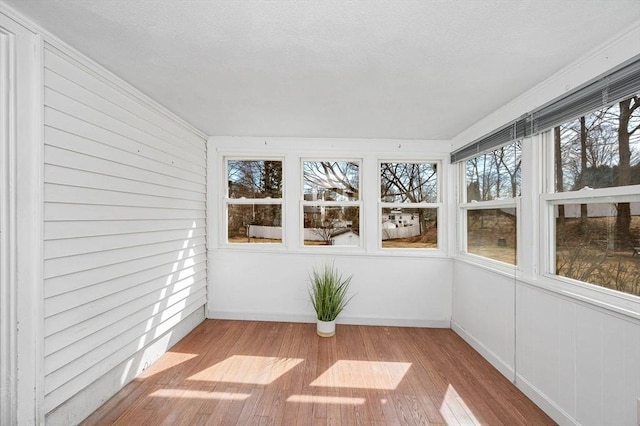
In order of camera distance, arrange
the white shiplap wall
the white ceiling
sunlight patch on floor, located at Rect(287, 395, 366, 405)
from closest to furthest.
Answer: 1. the white ceiling
2. the white shiplap wall
3. sunlight patch on floor, located at Rect(287, 395, 366, 405)

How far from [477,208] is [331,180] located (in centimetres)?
175

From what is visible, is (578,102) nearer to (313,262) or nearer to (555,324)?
(555,324)

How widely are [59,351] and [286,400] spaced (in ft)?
4.84

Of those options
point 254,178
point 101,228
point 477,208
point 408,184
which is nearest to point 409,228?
point 408,184

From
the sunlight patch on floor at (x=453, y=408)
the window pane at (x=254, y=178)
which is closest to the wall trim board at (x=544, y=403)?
the sunlight patch on floor at (x=453, y=408)

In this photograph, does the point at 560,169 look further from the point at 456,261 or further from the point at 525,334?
the point at 456,261

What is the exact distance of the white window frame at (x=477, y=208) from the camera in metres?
2.28

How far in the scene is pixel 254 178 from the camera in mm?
3508

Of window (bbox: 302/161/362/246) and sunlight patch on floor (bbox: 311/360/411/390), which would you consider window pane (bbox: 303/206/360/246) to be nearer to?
window (bbox: 302/161/362/246)

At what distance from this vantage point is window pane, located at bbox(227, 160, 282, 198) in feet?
11.5

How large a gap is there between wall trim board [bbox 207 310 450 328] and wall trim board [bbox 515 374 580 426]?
1197 mm

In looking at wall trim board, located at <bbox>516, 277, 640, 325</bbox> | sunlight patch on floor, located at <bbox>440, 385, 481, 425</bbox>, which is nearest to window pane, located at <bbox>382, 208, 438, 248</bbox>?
wall trim board, located at <bbox>516, 277, 640, 325</bbox>

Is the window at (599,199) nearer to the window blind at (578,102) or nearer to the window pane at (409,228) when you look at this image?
the window blind at (578,102)

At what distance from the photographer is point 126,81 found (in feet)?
6.52
